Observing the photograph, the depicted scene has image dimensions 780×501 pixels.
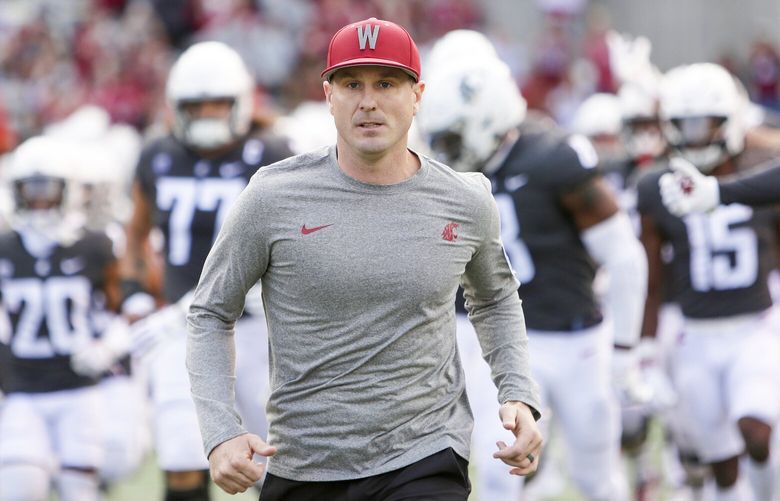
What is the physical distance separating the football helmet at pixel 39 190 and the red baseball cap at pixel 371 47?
3.49 metres

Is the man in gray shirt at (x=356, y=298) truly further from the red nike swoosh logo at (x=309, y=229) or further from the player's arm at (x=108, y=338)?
the player's arm at (x=108, y=338)

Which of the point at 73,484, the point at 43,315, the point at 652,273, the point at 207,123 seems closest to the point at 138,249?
the point at 43,315

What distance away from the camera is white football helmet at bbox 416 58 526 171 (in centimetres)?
589

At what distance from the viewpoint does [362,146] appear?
11.3 feet

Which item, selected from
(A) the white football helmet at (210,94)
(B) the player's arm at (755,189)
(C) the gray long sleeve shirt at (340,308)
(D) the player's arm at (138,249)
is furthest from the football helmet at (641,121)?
(C) the gray long sleeve shirt at (340,308)

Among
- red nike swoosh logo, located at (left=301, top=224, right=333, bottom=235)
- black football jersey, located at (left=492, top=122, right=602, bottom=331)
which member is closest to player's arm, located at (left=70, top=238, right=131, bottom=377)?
black football jersey, located at (left=492, top=122, right=602, bottom=331)

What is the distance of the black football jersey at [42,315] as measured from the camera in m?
6.39

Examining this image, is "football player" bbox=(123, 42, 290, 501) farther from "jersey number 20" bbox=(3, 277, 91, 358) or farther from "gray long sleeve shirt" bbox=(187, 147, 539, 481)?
"gray long sleeve shirt" bbox=(187, 147, 539, 481)

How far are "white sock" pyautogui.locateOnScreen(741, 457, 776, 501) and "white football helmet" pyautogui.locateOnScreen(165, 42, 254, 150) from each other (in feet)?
8.59

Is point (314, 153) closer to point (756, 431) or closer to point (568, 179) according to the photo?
point (568, 179)

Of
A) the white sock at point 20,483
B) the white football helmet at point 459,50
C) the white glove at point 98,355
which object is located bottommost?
the white sock at point 20,483

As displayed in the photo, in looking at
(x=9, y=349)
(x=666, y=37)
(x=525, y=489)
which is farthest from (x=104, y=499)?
(x=666, y=37)

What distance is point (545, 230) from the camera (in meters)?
5.91

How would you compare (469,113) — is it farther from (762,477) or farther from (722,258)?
(762,477)
